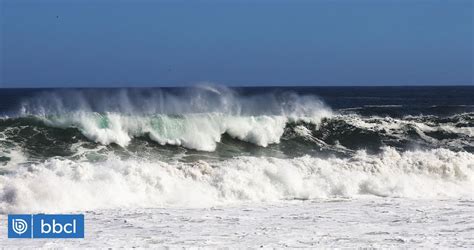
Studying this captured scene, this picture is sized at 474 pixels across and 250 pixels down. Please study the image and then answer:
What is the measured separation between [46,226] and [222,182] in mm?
4741

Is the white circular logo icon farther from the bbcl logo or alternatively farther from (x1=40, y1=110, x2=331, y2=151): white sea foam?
(x1=40, y1=110, x2=331, y2=151): white sea foam

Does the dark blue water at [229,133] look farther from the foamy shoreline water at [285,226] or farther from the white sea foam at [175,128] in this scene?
the foamy shoreline water at [285,226]

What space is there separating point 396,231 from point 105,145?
1057cm

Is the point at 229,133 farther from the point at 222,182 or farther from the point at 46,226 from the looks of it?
the point at 46,226

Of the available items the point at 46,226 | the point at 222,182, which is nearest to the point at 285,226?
the point at 222,182

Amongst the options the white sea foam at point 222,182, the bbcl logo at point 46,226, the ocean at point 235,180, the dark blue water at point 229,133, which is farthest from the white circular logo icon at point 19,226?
the dark blue water at point 229,133

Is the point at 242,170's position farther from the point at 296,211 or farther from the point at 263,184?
the point at 296,211

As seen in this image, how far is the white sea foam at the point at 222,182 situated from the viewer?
1362cm

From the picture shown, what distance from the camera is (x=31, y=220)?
12.1 metres

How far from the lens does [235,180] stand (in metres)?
15.1

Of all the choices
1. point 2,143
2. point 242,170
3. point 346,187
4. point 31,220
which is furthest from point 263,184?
point 2,143

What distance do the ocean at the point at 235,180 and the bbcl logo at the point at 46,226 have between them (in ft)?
0.94

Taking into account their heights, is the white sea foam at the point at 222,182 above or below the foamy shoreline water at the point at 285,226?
above

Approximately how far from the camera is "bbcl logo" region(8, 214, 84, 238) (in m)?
10.8
